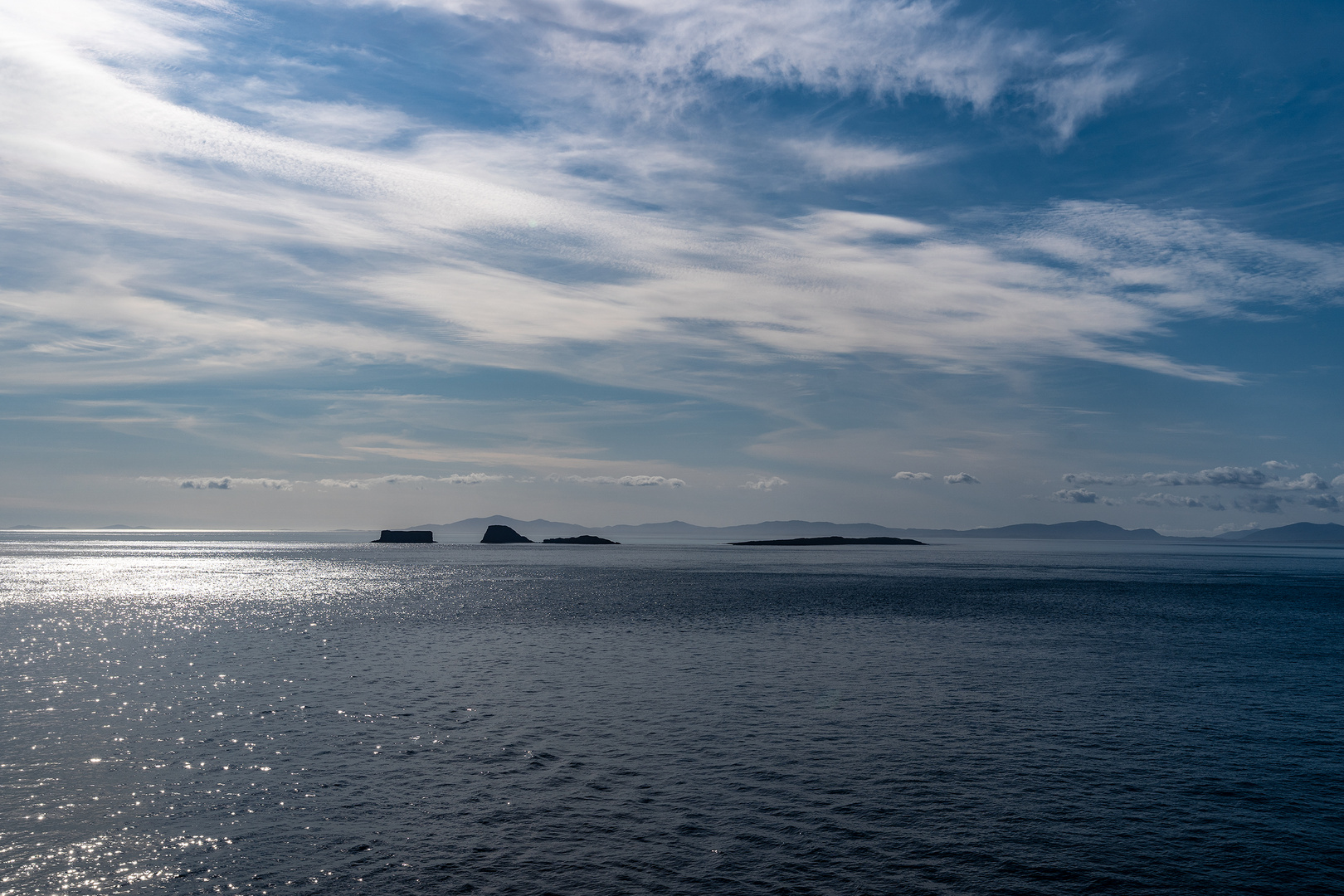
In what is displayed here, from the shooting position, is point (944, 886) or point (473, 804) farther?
point (473, 804)

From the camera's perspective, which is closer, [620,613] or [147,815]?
[147,815]

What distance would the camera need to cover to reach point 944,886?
1875 centimetres

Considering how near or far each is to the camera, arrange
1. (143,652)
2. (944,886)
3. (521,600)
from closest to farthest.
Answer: (944,886) → (143,652) → (521,600)

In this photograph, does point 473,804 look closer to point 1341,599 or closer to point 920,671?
point 920,671

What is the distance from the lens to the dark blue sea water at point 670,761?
1984 cm

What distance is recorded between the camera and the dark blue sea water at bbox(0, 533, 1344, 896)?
1984 centimetres

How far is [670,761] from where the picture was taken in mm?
28422

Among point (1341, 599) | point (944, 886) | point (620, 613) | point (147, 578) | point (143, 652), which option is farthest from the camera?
point (147, 578)

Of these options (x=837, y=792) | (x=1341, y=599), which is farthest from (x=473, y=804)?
(x=1341, y=599)

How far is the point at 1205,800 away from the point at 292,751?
30.6 m

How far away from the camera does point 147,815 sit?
23.0 meters

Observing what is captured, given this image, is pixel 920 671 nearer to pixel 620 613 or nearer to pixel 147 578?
pixel 620 613

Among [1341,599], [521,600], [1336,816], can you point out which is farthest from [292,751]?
[1341,599]

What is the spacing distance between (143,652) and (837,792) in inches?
1940
